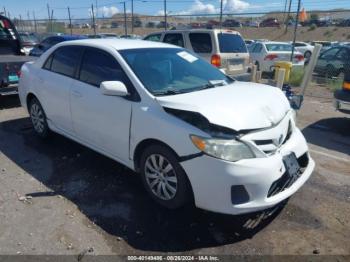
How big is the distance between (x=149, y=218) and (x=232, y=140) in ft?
3.93

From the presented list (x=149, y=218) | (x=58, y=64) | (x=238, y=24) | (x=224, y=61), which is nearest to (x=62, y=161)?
(x=58, y=64)

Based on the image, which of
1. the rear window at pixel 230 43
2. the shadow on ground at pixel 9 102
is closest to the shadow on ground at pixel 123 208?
the shadow on ground at pixel 9 102

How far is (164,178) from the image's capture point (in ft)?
11.3

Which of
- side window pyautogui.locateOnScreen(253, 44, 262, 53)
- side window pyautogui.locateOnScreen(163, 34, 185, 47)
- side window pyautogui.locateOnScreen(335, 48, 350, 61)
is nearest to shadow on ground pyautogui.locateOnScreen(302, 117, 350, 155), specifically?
side window pyautogui.locateOnScreen(163, 34, 185, 47)

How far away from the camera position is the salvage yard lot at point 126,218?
10.1 ft

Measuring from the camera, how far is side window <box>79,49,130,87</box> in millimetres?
3922

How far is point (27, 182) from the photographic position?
167 inches

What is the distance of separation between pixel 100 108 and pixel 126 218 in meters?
1.34

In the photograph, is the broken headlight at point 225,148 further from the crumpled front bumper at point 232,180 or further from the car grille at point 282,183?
the car grille at point 282,183

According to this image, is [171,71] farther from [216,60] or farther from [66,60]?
[216,60]

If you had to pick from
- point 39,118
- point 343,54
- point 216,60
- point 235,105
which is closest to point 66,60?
point 39,118

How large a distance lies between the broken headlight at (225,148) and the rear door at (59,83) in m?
2.35

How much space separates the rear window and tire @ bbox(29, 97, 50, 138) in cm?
507

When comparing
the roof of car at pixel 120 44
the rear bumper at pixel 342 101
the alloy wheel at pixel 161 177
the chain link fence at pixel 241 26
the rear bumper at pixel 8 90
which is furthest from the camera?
the chain link fence at pixel 241 26
